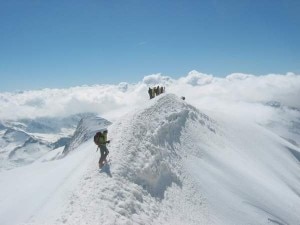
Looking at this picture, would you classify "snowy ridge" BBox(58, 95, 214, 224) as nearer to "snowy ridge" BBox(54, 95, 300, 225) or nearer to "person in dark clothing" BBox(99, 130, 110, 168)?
"snowy ridge" BBox(54, 95, 300, 225)

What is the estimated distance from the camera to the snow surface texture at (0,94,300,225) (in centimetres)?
2538

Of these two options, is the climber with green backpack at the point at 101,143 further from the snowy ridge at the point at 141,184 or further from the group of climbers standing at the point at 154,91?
the group of climbers standing at the point at 154,91

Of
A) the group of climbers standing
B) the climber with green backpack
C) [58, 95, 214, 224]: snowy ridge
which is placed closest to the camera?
[58, 95, 214, 224]: snowy ridge

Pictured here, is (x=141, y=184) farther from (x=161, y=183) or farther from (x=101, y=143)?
(x=101, y=143)

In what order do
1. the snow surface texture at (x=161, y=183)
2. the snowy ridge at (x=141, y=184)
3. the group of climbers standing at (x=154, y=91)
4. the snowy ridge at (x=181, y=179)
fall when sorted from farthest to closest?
the group of climbers standing at (x=154, y=91) < the snowy ridge at (x=181, y=179) < the snow surface texture at (x=161, y=183) < the snowy ridge at (x=141, y=184)

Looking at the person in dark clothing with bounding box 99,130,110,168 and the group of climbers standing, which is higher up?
the group of climbers standing

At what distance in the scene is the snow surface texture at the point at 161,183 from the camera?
25.4m

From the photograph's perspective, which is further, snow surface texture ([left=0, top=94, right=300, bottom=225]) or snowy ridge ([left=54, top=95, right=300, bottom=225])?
snowy ridge ([left=54, top=95, right=300, bottom=225])

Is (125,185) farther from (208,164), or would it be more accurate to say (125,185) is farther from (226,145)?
(226,145)

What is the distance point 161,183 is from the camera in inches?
1247

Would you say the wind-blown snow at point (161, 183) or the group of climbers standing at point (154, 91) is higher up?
the group of climbers standing at point (154, 91)

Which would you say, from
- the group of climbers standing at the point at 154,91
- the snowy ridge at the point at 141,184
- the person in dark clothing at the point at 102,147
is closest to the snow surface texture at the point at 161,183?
the snowy ridge at the point at 141,184

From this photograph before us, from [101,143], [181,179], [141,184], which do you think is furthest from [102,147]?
[181,179]

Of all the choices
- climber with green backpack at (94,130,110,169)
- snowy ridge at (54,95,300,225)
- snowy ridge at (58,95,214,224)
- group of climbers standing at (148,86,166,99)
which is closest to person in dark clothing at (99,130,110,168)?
climber with green backpack at (94,130,110,169)
